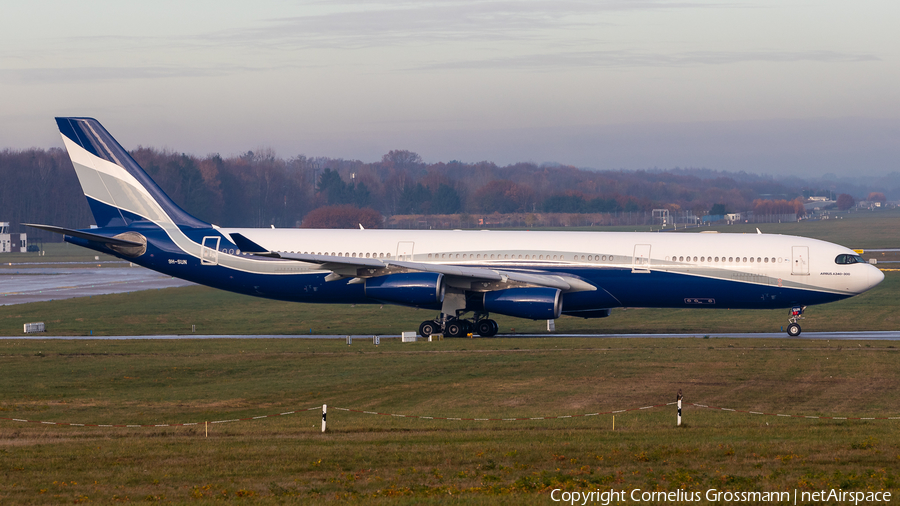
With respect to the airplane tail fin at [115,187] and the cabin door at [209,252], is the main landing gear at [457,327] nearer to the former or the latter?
the cabin door at [209,252]

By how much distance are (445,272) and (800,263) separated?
14713 millimetres

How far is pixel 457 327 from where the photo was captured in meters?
38.5

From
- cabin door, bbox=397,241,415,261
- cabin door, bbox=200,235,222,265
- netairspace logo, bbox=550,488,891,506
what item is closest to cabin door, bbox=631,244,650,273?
cabin door, bbox=397,241,415,261

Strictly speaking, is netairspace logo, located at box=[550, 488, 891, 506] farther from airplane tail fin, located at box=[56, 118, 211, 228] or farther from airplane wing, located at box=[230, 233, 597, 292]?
airplane tail fin, located at box=[56, 118, 211, 228]

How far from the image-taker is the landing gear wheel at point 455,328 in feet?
126

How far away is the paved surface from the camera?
60.9 meters

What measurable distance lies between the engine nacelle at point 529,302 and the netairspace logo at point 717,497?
2164 centimetres

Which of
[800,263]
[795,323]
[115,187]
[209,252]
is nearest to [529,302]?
[800,263]

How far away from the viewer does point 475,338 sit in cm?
3797

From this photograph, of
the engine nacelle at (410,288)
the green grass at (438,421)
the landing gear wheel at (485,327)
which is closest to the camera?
the green grass at (438,421)

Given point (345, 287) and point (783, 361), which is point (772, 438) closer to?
point (783, 361)

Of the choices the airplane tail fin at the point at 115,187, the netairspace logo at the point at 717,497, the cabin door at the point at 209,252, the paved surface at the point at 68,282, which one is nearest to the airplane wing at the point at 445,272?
the cabin door at the point at 209,252

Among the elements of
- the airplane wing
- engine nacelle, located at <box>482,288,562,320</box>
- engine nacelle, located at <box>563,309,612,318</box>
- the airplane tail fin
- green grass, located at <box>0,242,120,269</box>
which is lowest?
green grass, located at <box>0,242,120,269</box>

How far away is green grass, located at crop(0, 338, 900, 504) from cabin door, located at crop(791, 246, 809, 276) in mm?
3593
